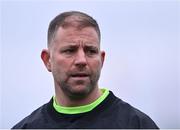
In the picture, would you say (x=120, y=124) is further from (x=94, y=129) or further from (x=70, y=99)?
(x=70, y=99)

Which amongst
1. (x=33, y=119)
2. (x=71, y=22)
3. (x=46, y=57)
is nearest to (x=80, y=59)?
(x=71, y=22)

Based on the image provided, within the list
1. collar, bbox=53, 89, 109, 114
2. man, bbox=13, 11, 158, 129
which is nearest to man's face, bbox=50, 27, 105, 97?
man, bbox=13, 11, 158, 129

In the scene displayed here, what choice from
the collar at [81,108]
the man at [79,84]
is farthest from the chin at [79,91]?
the collar at [81,108]

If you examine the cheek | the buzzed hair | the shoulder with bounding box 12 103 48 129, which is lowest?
the shoulder with bounding box 12 103 48 129

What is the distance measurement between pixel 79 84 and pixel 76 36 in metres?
0.42

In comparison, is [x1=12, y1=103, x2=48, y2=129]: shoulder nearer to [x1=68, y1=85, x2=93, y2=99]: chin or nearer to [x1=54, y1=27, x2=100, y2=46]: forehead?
[x1=68, y1=85, x2=93, y2=99]: chin

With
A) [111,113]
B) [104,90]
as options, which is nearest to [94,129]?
[111,113]

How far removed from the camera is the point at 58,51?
364 centimetres

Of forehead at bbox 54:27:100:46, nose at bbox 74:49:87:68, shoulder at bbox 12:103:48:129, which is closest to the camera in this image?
nose at bbox 74:49:87:68

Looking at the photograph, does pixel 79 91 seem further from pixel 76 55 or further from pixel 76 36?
pixel 76 36

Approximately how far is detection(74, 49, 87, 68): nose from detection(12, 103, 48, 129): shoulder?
70 cm

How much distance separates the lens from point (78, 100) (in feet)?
12.2

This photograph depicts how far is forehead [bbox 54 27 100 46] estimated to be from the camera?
11.8ft

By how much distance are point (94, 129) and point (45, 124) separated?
1.56 feet
